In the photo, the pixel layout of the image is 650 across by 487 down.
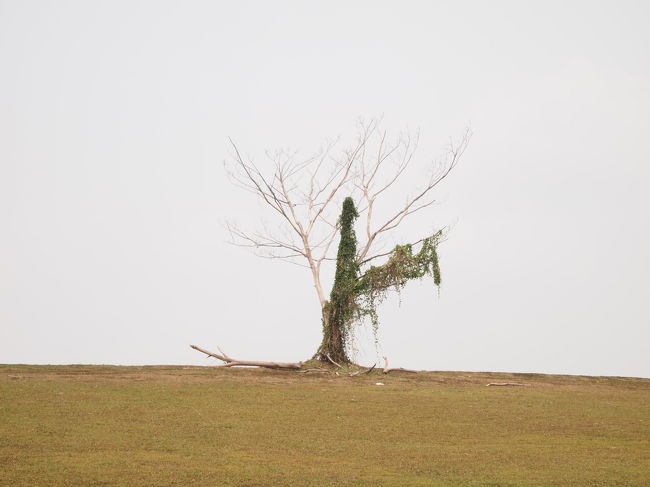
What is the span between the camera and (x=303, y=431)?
1938 cm

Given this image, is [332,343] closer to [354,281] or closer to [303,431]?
[354,281]

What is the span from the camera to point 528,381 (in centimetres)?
3194

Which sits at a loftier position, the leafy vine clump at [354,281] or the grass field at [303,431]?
the leafy vine clump at [354,281]

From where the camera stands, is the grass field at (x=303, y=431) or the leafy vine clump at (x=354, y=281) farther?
the leafy vine clump at (x=354, y=281)

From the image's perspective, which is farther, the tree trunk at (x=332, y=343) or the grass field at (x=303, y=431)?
the tree trunk at (x=332, y=343)

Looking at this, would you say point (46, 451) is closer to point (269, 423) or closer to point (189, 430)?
point (189, 430)

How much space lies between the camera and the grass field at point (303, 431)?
48.8 feet

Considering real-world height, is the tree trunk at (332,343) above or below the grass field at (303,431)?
above

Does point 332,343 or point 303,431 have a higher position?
point 332,343

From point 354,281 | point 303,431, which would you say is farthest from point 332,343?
point 303,431

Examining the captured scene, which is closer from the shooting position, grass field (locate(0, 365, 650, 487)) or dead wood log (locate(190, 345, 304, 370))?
grass field (locate(0, 365, 650, 487))

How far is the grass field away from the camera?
14867 millimetres

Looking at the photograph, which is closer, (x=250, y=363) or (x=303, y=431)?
(x=303, y=431)

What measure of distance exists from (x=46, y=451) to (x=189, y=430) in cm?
371
